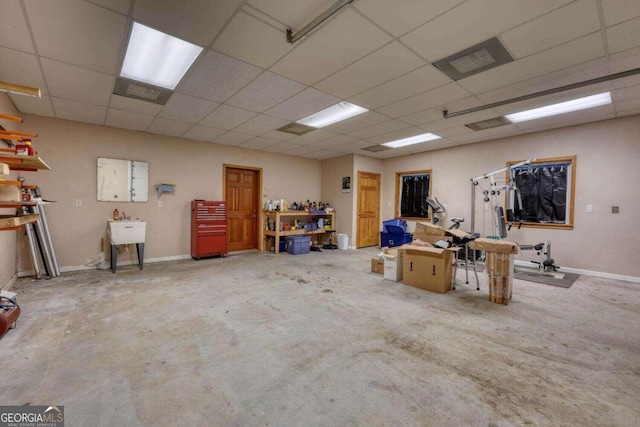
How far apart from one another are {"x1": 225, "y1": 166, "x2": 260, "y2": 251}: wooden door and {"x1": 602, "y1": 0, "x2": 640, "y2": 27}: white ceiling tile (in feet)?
20.1

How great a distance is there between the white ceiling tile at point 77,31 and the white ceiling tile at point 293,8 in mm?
1132

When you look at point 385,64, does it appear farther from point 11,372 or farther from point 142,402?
point 11,372

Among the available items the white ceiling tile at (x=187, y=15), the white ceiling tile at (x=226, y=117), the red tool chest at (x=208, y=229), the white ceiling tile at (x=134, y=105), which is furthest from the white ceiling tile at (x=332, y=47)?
the red tool chest at (x=208, y=229)

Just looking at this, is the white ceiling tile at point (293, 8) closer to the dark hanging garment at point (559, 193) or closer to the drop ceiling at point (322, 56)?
the drop ceiling at point (322, 56)

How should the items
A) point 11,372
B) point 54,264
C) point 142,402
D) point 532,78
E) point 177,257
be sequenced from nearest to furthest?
point 142,402 → point 11,372 → point 532,78 → point 54,264 → point 177,257

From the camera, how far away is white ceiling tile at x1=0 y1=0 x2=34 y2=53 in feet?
6.46

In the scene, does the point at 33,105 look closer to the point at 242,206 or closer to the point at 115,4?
the point at 115,4

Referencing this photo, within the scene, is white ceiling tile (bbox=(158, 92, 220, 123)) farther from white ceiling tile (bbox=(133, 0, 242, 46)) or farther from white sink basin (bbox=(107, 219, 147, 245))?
white sink basin (bbox=(107, 219, 147, 245))

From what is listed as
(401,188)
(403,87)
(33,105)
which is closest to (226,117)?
(33,105)

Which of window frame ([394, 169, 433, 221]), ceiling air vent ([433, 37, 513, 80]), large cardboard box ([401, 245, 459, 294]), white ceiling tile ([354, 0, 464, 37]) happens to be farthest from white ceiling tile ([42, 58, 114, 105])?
window frame ([394, 169, 433, 221])

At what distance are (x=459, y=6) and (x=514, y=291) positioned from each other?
357 centimetres

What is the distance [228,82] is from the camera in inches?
124

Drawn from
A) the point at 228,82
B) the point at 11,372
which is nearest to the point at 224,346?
the point at 11,372

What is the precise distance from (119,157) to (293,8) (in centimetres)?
462
